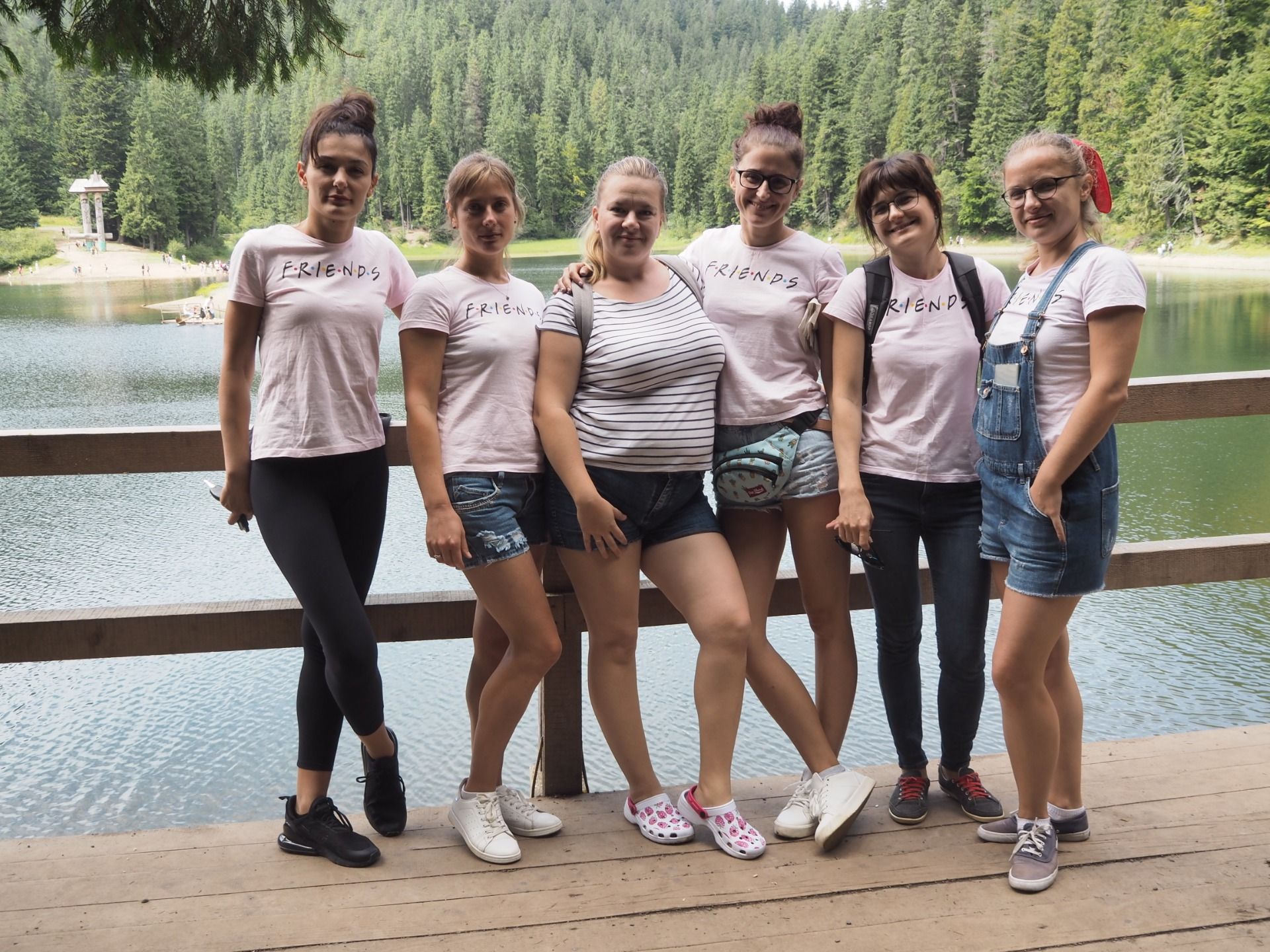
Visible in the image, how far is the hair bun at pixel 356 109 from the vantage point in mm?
2174

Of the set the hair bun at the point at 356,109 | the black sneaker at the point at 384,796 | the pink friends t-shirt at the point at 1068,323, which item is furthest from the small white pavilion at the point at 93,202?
the pink friends t-shirt at the point at 1068,323

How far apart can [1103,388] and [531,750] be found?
2987mm

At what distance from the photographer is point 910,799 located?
7.82 feet

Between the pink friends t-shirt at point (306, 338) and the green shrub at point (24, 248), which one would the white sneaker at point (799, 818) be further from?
the green shrub at point (24, 248)

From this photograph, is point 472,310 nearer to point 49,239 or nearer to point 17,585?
point 17,585

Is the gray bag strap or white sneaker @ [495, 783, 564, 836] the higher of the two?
the gray bag strap

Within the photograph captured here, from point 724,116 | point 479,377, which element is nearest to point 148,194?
point 724,116

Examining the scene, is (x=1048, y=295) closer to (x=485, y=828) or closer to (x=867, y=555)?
(x=867, y=555)

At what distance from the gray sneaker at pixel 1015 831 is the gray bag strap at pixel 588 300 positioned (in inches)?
50.5

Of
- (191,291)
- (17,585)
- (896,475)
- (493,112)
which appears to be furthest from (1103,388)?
(493,112)

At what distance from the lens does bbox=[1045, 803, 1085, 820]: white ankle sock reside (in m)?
2.25

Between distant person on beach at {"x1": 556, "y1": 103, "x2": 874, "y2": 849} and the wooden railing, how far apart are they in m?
0.24

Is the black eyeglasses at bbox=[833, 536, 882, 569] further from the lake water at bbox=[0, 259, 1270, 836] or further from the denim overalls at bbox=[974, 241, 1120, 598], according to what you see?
the lake water at bbox=[0, 259, 1270, 836]

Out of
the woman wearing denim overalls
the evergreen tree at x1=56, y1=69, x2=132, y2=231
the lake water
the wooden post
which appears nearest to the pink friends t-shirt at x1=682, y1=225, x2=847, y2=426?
the woman wearing denim overalls
